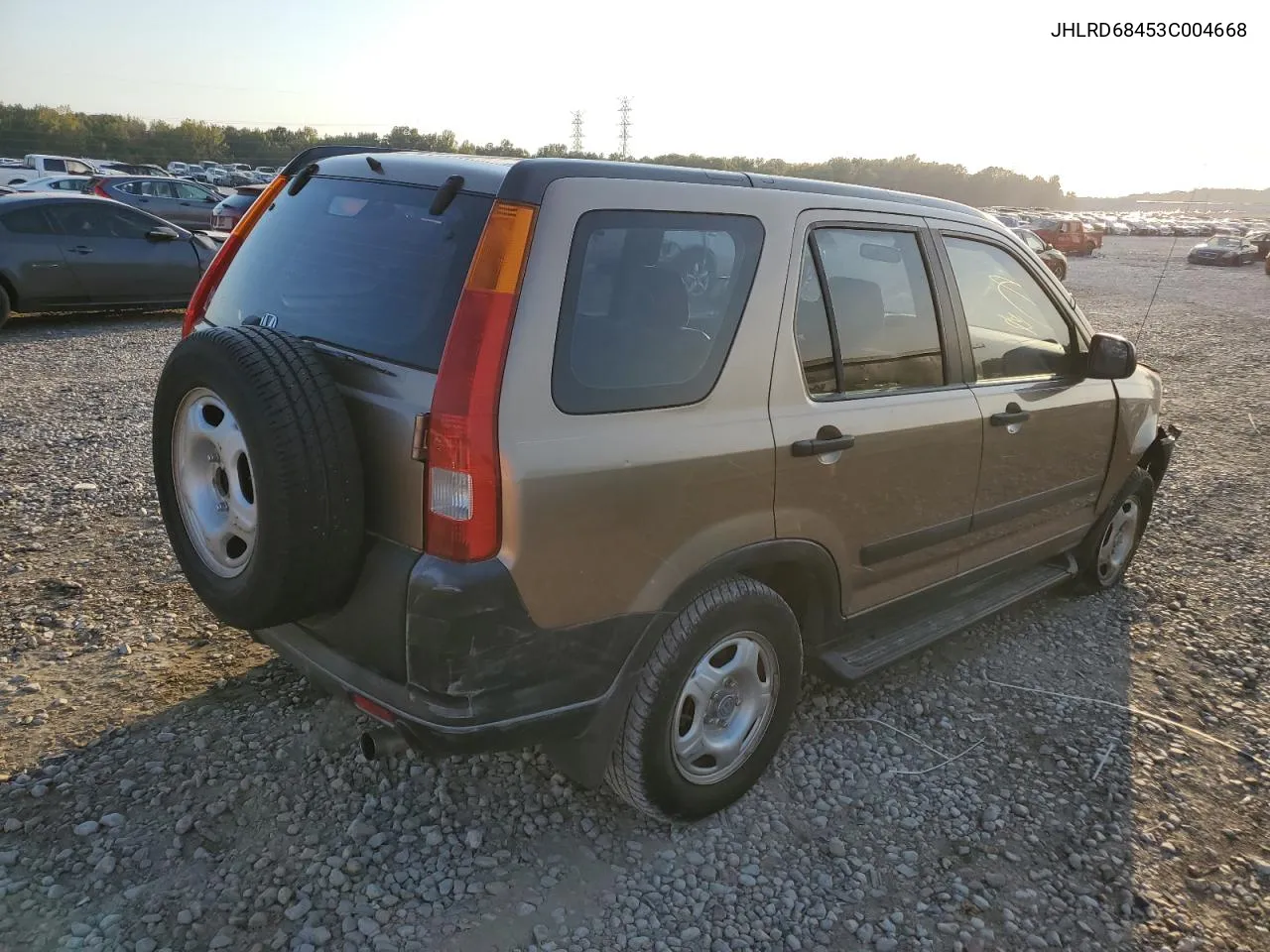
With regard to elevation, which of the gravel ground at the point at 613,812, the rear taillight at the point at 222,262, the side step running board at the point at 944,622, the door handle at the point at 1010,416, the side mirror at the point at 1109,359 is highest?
the rear taillight at the point at 222,262

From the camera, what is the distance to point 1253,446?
26.8ft

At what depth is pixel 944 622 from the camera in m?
3.65

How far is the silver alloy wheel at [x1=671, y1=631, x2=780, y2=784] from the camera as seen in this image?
9.01ft

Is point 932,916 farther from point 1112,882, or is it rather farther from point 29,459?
point 29,459

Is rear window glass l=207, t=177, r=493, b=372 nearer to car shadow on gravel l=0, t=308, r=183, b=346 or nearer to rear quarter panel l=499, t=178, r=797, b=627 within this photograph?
rear quarter panel l=499, t=178, r=797, b=627

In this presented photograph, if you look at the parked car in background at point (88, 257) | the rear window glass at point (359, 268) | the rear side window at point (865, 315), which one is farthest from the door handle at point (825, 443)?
the parked car in background at point (88, 257)

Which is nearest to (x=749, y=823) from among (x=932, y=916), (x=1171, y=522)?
(x=932, y=916)

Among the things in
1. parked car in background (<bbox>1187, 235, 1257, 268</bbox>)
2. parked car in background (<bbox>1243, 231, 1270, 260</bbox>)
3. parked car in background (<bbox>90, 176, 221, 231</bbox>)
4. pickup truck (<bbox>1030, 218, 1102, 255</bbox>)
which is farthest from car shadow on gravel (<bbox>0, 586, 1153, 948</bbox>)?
parked car in background (<bbox>1243, 231, 1270, 260</bbox>)

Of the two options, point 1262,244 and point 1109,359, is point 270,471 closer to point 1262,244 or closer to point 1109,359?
point 1109,359

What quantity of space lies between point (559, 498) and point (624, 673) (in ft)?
1.88

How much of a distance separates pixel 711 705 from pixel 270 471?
1.46 meters

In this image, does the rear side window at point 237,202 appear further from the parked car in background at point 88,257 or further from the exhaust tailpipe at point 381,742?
the exhaust tailpipe at point 381,742

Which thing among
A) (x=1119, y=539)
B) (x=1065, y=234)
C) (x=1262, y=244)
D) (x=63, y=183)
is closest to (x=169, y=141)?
(x=63, y=183)

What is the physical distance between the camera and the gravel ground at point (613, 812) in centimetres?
248
